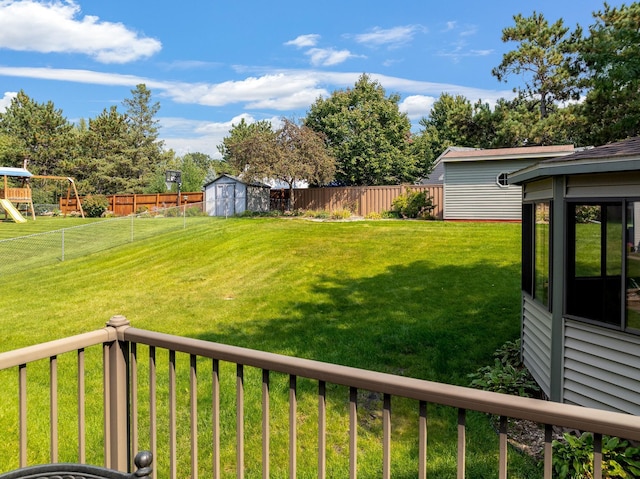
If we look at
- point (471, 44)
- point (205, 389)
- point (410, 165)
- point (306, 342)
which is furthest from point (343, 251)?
point (410, 165)

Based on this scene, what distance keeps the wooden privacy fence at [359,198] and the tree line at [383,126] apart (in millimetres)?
857

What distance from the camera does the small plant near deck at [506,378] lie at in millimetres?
5156

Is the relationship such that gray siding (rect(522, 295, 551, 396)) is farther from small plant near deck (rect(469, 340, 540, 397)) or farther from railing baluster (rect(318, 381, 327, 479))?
railing baluster (rect(318, 381, 327, 479))

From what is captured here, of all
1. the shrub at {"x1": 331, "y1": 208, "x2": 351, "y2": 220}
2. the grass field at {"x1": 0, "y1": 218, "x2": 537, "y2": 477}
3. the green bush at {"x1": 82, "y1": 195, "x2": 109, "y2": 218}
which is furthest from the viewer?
the green bush at {"x1": 82, "y1": 195, "x2": 109, "y2": 218}

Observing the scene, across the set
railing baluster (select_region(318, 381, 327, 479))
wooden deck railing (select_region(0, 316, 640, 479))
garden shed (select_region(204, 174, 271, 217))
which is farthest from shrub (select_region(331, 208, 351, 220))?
railing baluster (select_region(318, 381, 327, 479))

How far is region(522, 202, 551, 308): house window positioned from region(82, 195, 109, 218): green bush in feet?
85.1

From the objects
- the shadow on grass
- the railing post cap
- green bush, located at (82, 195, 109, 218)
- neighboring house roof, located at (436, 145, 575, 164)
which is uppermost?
neighboring house roof, located at (436, 145, 575, 164)

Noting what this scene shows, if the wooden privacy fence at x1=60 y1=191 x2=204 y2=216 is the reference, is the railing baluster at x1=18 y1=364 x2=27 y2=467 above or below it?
below

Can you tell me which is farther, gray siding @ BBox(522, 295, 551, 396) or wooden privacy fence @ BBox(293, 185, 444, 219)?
wooden privacy fence @ BBox(293, 185, 444, 219)

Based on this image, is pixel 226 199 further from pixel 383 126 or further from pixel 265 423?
pixel 265 423

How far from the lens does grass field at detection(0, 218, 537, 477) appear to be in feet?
19.9

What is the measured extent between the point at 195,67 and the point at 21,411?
4339 cm

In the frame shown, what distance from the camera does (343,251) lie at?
11742mm

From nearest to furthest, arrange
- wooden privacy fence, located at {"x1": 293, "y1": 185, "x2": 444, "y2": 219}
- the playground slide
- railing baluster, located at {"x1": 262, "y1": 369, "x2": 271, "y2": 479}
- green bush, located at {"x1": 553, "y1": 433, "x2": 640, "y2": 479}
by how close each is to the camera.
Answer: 1. railing baluster, located at {"x1": 262, "y1": 369, "x2": 271, "y2": 479}
2. green bush, located at {"x1": 553, "y1": 433, "x2": 640, "y2": 479}
3. wooden privacy fence, located at {"x1": 293, "y1": 185, "x2": 444, "y2": 219}
4. the playground slide
